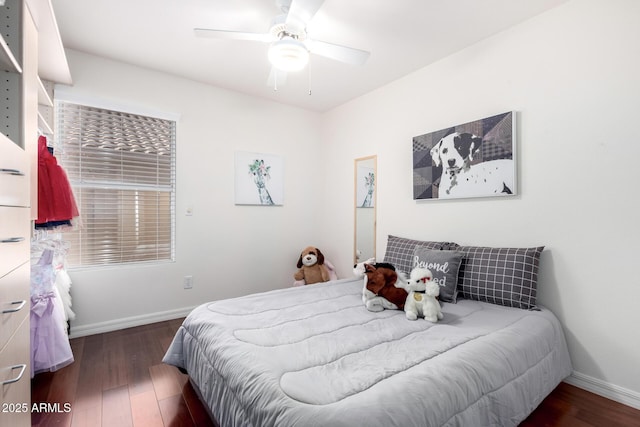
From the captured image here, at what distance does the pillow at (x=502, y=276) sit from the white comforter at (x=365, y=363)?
84 mm

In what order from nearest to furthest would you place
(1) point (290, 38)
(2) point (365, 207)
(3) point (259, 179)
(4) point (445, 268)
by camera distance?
(1) point (290, 38)
(4) point (445, 268)
(2) point (365, 207)
(3) point (259, 179)

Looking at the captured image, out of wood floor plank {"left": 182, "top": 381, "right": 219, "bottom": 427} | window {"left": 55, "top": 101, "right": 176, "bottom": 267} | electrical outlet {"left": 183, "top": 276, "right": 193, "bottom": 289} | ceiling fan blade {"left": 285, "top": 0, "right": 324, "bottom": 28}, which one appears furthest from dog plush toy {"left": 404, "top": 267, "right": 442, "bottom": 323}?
window {"left": 55, "top": 101, "right": 176, "bottom": 267}

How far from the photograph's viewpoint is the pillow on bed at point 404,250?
8.34 ft

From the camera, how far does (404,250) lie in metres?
2.68

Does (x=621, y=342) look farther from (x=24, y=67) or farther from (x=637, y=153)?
(x=24, y=67)

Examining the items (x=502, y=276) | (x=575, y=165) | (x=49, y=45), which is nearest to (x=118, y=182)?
(x=49, y=45)

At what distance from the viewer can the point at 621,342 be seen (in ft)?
5.73

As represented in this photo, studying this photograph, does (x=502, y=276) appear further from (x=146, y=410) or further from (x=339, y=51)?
(x=146, y=410)

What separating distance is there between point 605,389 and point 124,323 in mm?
3682

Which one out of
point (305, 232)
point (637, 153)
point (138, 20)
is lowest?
point (305, 232)

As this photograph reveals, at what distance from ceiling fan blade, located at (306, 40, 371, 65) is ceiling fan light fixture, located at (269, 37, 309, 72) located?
0.15 meters

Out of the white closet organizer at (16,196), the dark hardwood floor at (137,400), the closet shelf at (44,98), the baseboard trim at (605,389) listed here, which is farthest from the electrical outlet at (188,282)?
the baseboard trim at (605,389)

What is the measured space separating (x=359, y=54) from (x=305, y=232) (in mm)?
2397

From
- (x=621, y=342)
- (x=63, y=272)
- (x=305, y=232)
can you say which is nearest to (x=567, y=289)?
(x=621, y=342)
